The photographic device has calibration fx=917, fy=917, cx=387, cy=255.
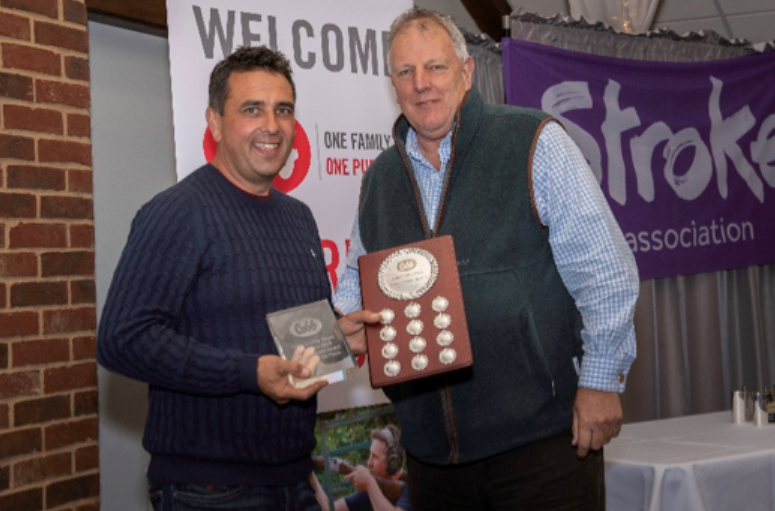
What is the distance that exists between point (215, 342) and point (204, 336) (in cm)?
3

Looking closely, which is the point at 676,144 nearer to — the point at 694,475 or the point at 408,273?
the point at 694,475

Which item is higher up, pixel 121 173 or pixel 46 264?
pixel 121 173

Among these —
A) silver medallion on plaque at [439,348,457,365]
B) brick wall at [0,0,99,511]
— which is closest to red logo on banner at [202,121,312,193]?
brick wall at [0,0,99,511]

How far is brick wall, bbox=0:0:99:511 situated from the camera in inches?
118

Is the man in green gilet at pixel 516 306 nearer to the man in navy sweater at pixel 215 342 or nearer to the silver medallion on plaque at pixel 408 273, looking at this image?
the silver medallion on plaque at pixel 408 273

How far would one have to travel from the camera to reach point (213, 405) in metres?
2.00

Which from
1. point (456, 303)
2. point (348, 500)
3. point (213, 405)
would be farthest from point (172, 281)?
point (348, 500)

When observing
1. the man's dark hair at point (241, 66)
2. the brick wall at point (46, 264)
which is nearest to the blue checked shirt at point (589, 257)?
the man's dark hair at point (241, 66)

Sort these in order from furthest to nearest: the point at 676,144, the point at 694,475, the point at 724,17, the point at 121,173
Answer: the point at 724,17 → the point at 676,144 → the point at 121,173 → the point at 694,475

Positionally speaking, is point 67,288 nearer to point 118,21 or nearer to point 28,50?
point 28,50

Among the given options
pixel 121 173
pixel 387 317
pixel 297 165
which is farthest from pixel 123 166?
pixel 387 317

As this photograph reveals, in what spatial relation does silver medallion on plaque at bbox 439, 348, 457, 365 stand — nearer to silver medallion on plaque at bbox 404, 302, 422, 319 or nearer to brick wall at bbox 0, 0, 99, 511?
silver medallion on plaque at bbox 404, 302, 422, 319

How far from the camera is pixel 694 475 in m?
3.08

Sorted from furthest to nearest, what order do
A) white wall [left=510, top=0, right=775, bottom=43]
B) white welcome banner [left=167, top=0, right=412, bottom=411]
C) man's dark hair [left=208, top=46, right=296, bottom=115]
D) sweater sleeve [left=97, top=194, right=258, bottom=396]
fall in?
white wall [left=510, top=0, right=775, bottom=43], white welcome banner [left=167, top=0, right=412, bottom=411], man's dark hair [left=208, top=46, right=296, bottom=115], sweater sleeve [left=97, top=194, right=258, bottom=396]
